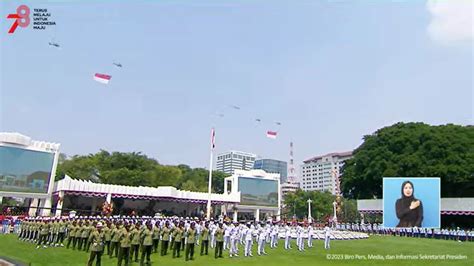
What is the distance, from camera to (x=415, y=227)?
36.8 metres

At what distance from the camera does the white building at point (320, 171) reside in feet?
511

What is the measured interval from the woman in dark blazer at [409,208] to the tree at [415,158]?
8.72 m

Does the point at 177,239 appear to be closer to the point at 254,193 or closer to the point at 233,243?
the point at 233,243

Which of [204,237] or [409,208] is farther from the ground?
[409,208]

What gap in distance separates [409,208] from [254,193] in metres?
24.5

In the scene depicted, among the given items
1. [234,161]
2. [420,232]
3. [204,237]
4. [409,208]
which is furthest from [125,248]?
[234,161]

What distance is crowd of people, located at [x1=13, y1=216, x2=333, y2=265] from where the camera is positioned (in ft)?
48.0

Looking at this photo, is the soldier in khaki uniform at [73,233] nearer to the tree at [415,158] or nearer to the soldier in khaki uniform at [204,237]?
the soldier in khaki uniform at [204,237]

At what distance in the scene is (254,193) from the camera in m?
58.9

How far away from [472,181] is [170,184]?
37.1m

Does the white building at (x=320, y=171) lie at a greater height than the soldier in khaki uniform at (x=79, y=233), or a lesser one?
greater

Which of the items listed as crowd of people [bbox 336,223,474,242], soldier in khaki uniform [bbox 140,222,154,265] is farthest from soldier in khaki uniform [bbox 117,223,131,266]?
crowd of people [bbox 336,223,474,242]

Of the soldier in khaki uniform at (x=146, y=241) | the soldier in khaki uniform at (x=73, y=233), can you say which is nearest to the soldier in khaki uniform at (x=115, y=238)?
the soldier in khaki uniform at (x=146, y=241)

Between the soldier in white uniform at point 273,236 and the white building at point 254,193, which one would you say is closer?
the soldier in white uniform at point 273,236
